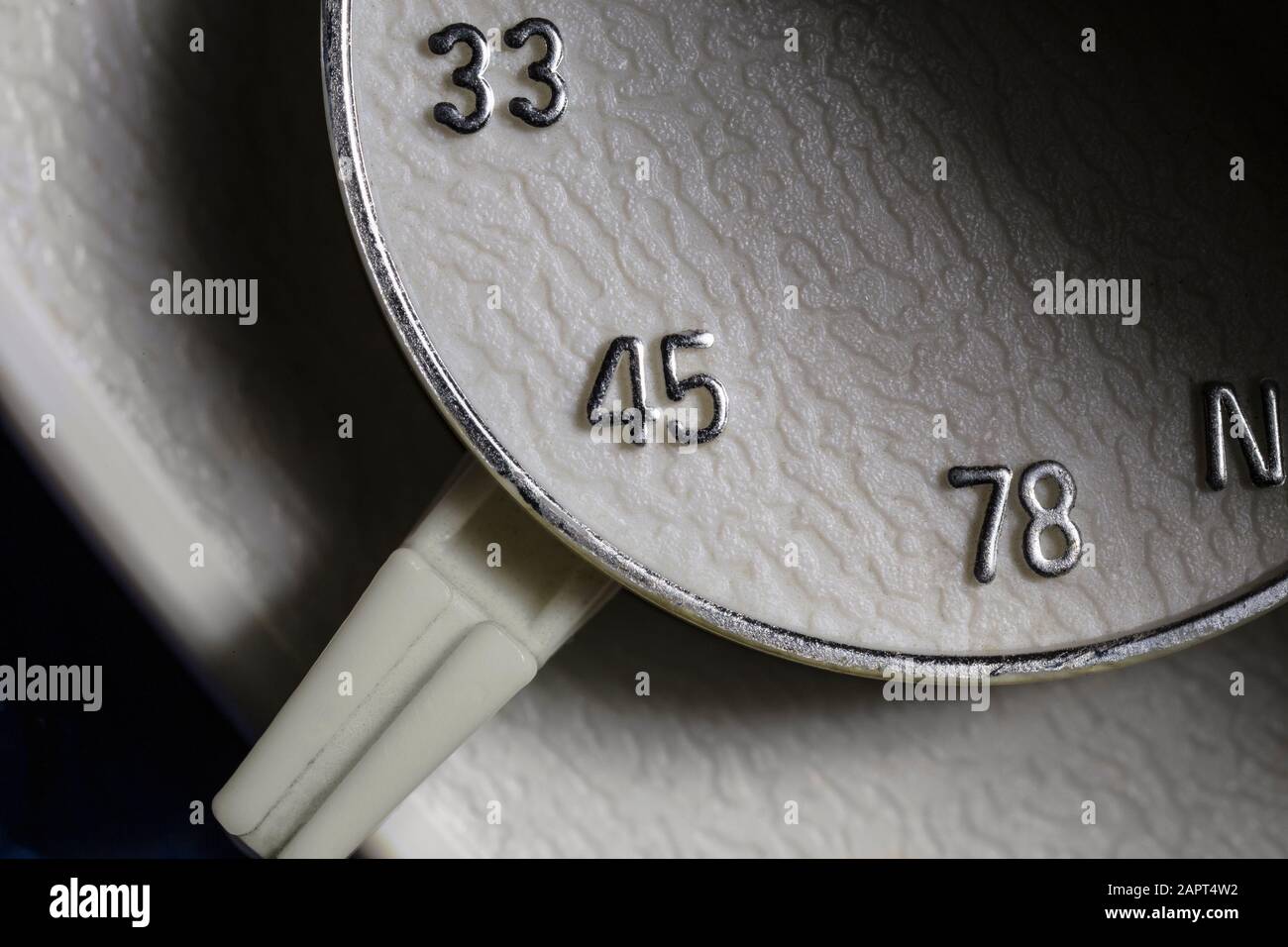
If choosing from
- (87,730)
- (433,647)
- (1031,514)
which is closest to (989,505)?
(1031,514)

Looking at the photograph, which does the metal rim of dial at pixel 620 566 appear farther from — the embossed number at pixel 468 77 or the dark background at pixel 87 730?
the dark background at pixel 87 730

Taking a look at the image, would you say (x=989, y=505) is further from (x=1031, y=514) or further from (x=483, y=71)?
(x=483, y=71)

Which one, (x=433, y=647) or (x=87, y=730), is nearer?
(x=433, y=647)

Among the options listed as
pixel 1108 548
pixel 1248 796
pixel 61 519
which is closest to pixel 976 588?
pixel 1108 548

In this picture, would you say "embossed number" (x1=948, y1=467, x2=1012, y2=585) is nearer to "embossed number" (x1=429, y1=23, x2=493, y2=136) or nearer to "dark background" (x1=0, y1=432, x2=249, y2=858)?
"embossed number" (x1=429, y1=23, x2=493, y2=136)
